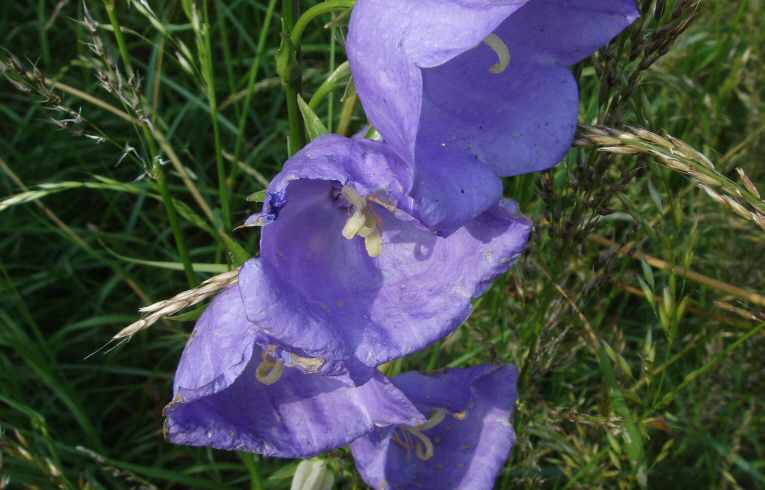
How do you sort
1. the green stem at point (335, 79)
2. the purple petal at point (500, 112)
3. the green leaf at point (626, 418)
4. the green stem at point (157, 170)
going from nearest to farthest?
the purple petal at point (500, 112), the green stem at point (335, 79), the green stem at point (157, 170), the green leaf at point (626, 418)

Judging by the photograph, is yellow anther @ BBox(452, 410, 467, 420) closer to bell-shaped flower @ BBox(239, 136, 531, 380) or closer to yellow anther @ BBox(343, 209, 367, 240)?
bell-shaped flower @ BBox(239, 136, 531, 380)

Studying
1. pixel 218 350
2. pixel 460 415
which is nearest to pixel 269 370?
pixel 218 350

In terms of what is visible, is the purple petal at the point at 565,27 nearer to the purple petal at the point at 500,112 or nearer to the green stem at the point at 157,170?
the purple petal at the point at 500,112

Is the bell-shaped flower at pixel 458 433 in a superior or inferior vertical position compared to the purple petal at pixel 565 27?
inferior

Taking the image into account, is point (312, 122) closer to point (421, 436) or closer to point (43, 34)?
point (421, 436)

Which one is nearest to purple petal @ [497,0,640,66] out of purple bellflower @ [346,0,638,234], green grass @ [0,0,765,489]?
purple bellflower @ [346,0,638,234]

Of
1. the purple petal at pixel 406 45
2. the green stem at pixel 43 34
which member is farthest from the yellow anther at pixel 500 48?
the green stem at pixel 43 34

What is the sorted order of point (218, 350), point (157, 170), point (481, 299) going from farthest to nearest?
point (481, 299) → point (157, 170) → point (218, 350)
